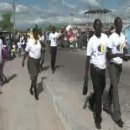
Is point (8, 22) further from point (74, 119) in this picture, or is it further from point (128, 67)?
point (74, 119)

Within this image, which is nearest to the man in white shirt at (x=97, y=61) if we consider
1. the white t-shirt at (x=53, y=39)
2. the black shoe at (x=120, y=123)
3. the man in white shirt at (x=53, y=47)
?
the black shoe at (x=120, y=123)

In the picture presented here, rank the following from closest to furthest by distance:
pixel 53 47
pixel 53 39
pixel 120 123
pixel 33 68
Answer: pixel 120 123
pixel 33 68
pixel 53 47
pixel 53 39

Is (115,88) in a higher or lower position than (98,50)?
lower

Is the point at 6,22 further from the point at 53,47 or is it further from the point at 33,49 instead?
the point at 33,49

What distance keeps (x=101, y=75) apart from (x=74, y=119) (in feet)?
3.94

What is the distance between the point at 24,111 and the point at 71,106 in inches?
66.4

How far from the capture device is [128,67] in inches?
911

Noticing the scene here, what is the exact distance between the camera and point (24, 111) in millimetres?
13328

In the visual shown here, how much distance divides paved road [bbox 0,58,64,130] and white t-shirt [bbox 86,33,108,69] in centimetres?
185

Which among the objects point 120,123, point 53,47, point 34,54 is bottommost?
point 120,123

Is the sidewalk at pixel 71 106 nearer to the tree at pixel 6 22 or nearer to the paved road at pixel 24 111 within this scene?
the paved road at pixel 24 111

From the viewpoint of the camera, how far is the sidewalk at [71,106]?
33.0ft

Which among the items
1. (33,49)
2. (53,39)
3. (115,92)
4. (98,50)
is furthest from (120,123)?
(53,39)

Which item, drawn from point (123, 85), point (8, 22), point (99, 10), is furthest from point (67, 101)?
point (8, 22)
